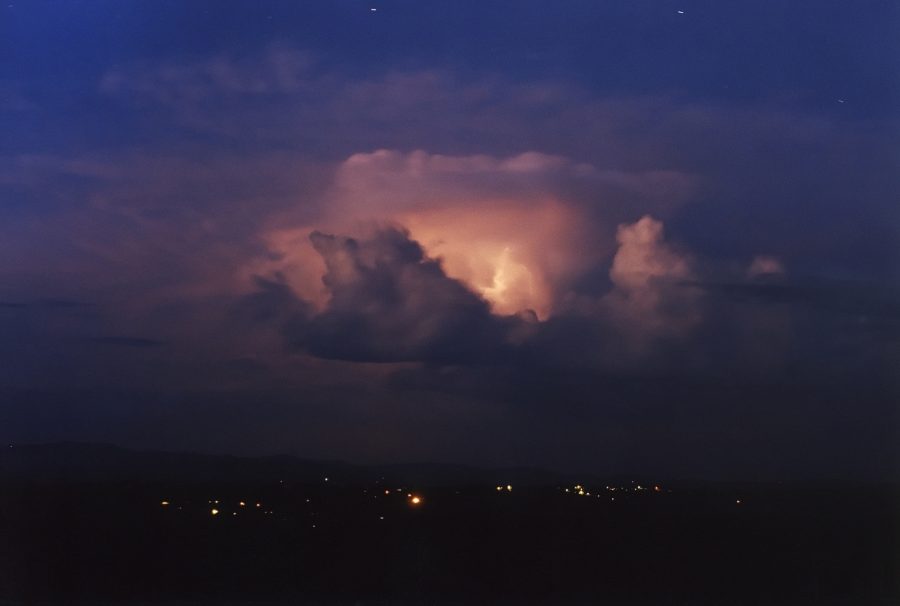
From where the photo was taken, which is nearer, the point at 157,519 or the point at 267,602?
the point at 267,602

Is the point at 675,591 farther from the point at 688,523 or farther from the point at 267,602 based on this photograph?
the point at 688,523

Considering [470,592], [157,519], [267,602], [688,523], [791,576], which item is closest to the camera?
[267,602]

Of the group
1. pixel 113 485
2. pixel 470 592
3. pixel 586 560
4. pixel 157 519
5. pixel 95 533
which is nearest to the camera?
pixel 470 592

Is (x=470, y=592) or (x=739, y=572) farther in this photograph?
(x=739, y=572)

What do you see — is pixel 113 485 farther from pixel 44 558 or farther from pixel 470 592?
pixel 470 592

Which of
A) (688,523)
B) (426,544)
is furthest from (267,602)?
(688,523)

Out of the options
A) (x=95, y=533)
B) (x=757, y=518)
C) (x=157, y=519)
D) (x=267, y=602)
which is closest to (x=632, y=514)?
(x=757, y=518)

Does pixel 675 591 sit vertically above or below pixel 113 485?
below

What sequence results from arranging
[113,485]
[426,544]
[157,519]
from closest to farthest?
[426,544]
[157,519]
[113,485]

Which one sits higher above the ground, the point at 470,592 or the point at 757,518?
the point at 757,518
